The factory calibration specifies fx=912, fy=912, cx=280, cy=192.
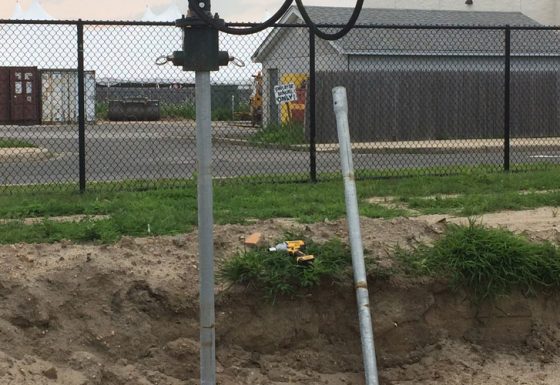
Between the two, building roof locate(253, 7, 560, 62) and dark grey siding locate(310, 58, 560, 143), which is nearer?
dark grey siding locate(310, 58, 560, 143)

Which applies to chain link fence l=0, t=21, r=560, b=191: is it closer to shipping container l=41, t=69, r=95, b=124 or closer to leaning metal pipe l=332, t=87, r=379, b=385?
shipping container l=41, t=69, r=95, b=124

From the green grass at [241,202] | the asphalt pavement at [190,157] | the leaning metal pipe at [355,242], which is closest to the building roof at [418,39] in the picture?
the asphalt pavement at [190,157]

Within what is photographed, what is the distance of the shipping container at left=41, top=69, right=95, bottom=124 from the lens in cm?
1748

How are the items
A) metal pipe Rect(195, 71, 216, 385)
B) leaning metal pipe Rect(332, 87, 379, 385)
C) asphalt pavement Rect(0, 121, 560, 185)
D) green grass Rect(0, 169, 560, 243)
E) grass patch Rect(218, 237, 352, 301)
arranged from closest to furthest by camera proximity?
metal pipe Rect(195, 71, 216, 385) < leaning metal pipe Rect(332, 87, 379, 385) < grass patch Rect(218, 237, 352, 301) < green grass Rect(0, 169, 560, 243) < asphalt pavement Rect(0, 121, 560, 185)

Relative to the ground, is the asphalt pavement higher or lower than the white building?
lower

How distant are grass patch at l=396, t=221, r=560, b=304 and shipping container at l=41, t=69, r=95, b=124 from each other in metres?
10.4

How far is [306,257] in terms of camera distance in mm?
5996

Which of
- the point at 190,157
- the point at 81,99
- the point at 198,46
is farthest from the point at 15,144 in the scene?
the point at 198,46

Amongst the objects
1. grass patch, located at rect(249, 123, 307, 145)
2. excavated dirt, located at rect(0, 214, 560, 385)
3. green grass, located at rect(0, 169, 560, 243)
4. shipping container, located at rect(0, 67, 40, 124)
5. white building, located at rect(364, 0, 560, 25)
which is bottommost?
excavated dirt, located at rect(0, 214, 560, 385)

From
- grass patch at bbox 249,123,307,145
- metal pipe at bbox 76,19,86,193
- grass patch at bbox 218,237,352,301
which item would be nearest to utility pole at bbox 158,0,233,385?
grass patch at bbox 218,237,352,301

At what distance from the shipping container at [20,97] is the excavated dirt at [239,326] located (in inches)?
609

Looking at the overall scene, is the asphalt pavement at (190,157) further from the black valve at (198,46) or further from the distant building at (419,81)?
the black valve at (198,46)

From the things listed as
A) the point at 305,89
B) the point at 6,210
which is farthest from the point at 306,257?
the point at 305,89

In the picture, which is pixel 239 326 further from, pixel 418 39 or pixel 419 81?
pixel 418 39
